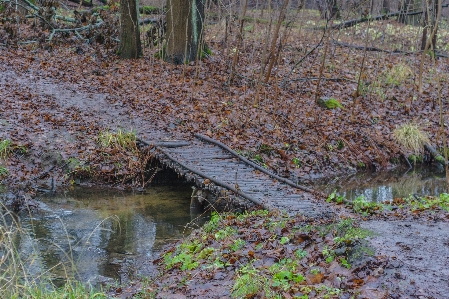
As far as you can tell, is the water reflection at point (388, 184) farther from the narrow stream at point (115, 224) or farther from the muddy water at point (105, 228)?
the muddy water at point (105, 228)

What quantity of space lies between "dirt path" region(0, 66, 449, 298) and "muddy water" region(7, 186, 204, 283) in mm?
1464

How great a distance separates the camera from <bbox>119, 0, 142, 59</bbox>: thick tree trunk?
1488 cm

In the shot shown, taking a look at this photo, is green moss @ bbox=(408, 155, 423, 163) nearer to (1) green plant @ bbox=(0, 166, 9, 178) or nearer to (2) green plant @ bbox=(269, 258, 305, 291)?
(2) green plant @ bbox=(269, 258, 305, 291)

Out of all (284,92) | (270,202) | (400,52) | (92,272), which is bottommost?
(92,272)

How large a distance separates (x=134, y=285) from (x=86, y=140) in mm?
5465

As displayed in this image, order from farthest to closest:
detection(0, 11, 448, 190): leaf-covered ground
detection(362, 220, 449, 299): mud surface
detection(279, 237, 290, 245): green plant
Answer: detection(0, 11, 448, 190): leaf-covered ground → detection(279, 237, 290, 245): green plant → detection(362, 220, 449, 299): mud surface

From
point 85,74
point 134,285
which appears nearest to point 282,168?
point 134,285

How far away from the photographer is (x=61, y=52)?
52.0 feet

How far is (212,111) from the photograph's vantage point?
12141 mm

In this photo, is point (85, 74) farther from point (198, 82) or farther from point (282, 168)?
point (282, 168)

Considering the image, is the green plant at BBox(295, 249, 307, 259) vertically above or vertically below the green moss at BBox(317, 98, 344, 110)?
below

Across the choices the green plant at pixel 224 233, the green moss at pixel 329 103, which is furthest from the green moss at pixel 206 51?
the green plant at pixel 224 233

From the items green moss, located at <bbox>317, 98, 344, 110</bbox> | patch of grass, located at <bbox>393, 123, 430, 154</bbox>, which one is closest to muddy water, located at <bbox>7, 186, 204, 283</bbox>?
green moss, located at <bbox>317, 98, 344, 110</bbox>

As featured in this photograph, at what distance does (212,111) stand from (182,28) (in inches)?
160
